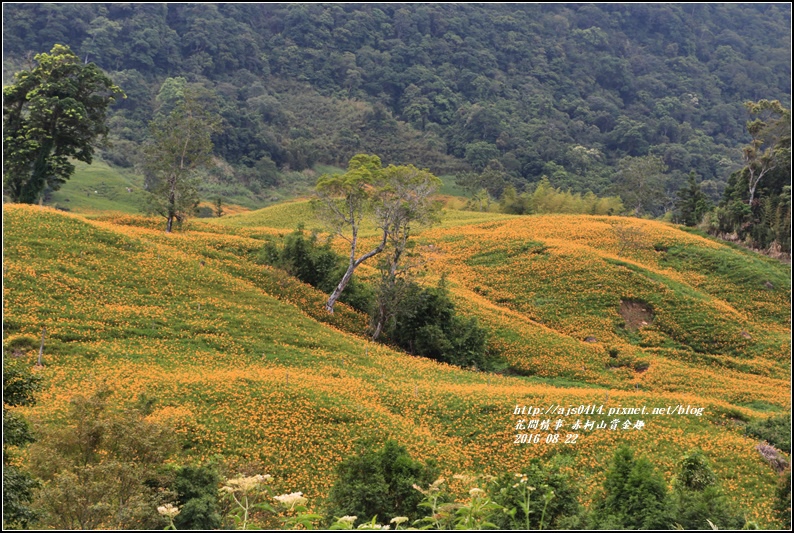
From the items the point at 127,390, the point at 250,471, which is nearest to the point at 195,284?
the point at 127,390

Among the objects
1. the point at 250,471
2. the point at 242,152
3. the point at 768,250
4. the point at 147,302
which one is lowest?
the point at 250,471

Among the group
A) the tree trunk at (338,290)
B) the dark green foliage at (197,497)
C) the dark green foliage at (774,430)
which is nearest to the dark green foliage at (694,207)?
the tree trunk at (338,290)

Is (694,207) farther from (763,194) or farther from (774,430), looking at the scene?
(774,430)

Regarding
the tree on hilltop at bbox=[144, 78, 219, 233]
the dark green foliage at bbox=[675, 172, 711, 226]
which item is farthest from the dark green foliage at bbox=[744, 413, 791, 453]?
the dark green foliage at bbox=[675, 172, 711, 226]

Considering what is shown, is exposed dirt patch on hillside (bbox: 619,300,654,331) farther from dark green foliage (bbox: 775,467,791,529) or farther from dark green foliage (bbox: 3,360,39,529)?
dark green foliage (bbox: 3,360,39,529)

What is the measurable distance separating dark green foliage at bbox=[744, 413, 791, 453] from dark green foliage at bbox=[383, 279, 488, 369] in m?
14.9

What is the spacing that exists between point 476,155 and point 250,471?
156 m

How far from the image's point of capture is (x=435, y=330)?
128 ft

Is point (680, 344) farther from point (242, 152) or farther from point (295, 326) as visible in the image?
point (242, 152)

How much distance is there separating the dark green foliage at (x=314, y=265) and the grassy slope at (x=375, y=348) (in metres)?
1.74

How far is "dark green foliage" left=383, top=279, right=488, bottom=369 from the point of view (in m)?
38.9

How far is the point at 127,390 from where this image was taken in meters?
23.6

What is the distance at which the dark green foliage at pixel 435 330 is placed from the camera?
38.9 metres

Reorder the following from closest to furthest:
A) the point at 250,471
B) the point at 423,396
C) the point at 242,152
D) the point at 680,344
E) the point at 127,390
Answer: the point at 250,471
the point at 127,390
the point at 423,396
the point at 680,344
the point at 242,152
